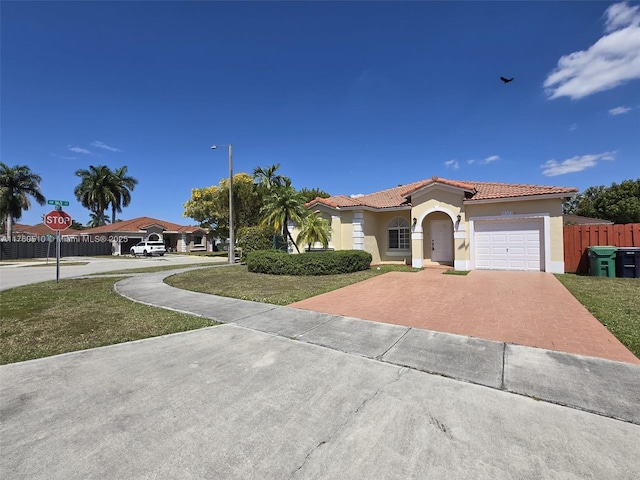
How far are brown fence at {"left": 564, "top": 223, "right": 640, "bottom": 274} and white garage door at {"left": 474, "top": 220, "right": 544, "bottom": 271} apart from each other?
3.81 feet

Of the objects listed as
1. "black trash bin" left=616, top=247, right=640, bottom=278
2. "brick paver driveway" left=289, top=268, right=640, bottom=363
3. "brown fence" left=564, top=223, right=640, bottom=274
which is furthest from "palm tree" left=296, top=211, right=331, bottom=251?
"black trash bin" left=616, top=247, right=640, bottom=278

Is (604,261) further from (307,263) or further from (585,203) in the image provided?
(585,203)

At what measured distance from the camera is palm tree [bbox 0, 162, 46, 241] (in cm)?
3472

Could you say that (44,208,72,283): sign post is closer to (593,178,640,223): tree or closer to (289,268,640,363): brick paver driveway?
(289,268,640,363): brick paver driveway

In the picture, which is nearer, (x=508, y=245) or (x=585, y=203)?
(x=508, y=245)

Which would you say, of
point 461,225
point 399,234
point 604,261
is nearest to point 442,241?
point 461,225

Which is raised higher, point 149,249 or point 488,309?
point 149,249

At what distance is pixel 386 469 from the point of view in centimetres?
233

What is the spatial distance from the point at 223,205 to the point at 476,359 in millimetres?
28590

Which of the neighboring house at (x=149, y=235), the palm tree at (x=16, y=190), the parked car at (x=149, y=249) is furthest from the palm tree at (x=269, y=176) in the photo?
the palm tree at (x=16, y=190)

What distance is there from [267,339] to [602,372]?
487 cm

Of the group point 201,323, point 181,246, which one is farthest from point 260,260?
point 181,246

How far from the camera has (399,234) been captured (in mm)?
19156

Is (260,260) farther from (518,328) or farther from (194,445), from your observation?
(194,445)
